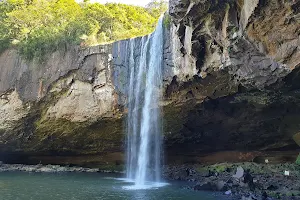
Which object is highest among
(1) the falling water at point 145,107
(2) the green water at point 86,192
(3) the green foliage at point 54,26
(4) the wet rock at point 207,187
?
(3) the green foliage at point 54,26

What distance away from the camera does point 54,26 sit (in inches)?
1048

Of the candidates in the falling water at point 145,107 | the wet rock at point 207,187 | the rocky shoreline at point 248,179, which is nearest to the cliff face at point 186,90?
the falling water at point 145,107

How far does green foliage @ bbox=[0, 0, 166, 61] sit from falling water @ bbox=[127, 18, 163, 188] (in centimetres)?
488

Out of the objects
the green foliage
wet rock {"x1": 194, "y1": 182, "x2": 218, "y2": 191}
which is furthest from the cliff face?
wet rock {"x1": 194, "y1": 182, "x2": 218, "y2": 191}

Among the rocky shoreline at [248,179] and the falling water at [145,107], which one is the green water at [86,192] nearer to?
the rocky shoreline at [248,179]

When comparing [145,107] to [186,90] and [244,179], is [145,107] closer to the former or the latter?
[186,90]

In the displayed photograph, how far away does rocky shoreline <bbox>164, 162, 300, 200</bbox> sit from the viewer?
14174 millimetres

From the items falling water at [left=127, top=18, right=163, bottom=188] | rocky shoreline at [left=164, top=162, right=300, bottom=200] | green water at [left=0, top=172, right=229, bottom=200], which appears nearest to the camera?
green water at [left=0, top=172, right=229, bottom=200]

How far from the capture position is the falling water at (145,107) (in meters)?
20.1

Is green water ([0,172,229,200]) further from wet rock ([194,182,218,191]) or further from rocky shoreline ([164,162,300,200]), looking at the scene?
rocky shoreline ([164,162,300,200])

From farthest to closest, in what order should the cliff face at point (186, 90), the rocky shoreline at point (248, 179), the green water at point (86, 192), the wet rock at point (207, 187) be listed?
the wet rock at point (207, 187) → the rocky shoreline at point (248, 179) → the green water at point (86, 192) → the cliff face at point (186, 90)

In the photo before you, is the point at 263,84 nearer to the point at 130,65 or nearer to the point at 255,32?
the point at 255,32

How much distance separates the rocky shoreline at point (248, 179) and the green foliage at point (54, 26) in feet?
38.5

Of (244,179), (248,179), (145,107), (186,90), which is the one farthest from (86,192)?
(186,90)
